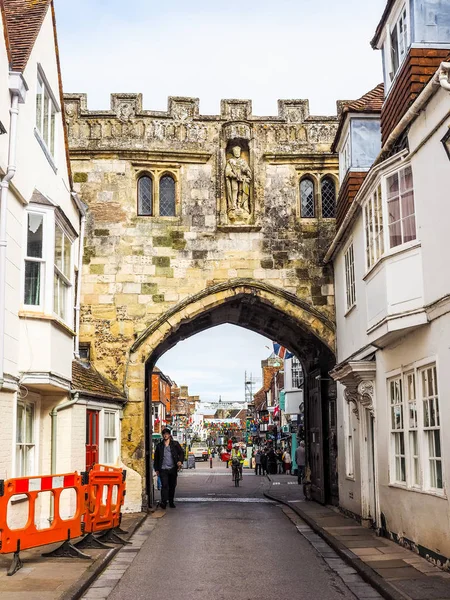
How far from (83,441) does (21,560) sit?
14.3ft

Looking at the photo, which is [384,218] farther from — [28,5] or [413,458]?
[28,5]

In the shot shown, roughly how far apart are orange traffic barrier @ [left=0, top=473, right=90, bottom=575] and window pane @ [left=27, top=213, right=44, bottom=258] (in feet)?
10.4

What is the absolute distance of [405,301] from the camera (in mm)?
10141

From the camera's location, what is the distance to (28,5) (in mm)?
13078

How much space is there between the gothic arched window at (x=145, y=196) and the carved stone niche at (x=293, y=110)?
346 centimetres

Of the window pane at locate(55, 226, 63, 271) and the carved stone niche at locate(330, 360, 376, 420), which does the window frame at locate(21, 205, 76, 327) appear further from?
the carved stone niche at locate(330, 360, 376, 420)

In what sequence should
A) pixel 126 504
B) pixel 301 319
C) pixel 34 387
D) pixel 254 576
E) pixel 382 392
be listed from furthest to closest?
pixel 301 319 < pixel 126 504 < pixel 382 392 < pixel 34 387 < pixel 254 576

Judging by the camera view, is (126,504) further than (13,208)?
Yes

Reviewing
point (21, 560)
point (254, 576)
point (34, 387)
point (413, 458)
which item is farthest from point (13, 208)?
point (413, 458)

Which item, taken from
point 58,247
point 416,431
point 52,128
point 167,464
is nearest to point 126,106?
point 52,128

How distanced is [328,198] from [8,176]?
33.1ft

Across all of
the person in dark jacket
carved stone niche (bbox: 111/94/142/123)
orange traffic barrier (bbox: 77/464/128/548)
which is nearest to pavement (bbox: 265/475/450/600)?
orange traffic barrier (bbox: 77/464/128/548)

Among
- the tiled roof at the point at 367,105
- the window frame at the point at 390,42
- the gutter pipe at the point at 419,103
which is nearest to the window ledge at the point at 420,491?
the gutter pipe at the point at 419,103

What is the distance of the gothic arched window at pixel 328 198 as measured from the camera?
18.4 m
